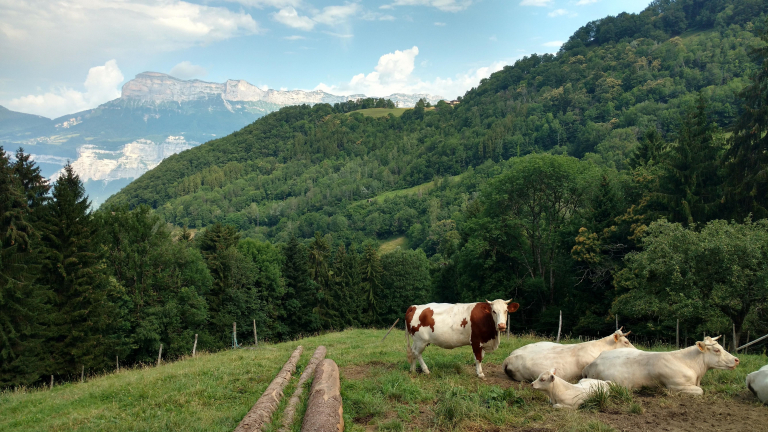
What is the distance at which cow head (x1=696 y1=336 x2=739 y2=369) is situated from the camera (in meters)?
8.83

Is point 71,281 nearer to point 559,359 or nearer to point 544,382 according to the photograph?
point 559,359

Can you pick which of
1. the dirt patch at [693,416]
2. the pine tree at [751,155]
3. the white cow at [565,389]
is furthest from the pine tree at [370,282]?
the dirt patch at [693,416]

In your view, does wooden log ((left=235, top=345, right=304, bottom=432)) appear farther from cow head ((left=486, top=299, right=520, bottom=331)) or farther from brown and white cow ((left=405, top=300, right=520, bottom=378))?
cow head ((left=486, top=299, right=520, bottom=331))

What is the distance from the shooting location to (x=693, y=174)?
91.1 feet

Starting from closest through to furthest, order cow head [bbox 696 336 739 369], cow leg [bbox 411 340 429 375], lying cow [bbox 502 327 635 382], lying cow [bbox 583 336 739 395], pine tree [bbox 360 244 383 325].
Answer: lying cow [bbox 583 336 739 395]
cow head [bbox 696 336 739 369]
lying cow [bbox 502 327 635 382]
cow leg [bbox 411 340 429 375]
pine tree [bbox 360 244 383 325]

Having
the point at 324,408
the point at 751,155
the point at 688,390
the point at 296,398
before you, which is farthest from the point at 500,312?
the point at 751,155

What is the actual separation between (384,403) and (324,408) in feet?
4.51

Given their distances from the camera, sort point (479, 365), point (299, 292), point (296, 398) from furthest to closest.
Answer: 1. point (299, 292)
2. point (479, 365)
3. point (296, 398)

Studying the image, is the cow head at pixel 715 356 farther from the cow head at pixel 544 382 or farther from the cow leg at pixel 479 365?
the cow leg at pixel 479 365

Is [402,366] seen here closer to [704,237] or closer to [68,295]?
[704,237]

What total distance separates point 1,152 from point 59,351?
39.2 feet

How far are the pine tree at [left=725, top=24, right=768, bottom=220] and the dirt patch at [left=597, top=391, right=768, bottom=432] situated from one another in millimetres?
21927

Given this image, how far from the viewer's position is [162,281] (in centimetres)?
3591

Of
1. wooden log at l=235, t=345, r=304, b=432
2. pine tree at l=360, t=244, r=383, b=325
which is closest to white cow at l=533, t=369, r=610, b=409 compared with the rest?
wooden log at l=235, t=345, r=304, b=432
